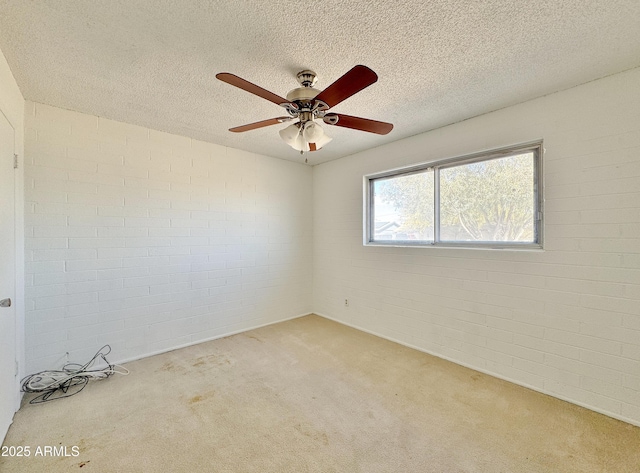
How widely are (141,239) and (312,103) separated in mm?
2469

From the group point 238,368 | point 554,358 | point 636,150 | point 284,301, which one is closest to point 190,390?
point 238,368

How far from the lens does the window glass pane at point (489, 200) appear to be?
2439 mm

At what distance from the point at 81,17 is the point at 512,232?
137 inches

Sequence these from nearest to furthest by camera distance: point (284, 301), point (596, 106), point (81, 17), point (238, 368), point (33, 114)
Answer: point (81, 17), point (596, 106), point (33, 114), point (238, 368), point (284, 301)

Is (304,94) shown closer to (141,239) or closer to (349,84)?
(349,84)

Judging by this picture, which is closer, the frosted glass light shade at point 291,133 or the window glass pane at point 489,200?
the frosted glass light shade at point 291,133

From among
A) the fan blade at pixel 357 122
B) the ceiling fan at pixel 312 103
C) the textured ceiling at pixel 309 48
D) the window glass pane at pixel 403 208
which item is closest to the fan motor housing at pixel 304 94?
the ceiling fan at pixel 312 103

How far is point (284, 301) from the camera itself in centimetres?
419

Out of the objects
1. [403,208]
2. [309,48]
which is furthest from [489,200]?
[309,48]

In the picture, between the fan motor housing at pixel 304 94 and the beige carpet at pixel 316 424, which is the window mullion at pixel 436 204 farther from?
the fan motor housing at pixel 304 94

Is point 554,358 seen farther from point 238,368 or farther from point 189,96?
point 189,96

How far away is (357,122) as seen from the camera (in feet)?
6.08

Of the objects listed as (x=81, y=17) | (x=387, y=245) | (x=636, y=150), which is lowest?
(x=387, y=245)

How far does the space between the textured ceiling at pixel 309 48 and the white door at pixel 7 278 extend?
636mm
